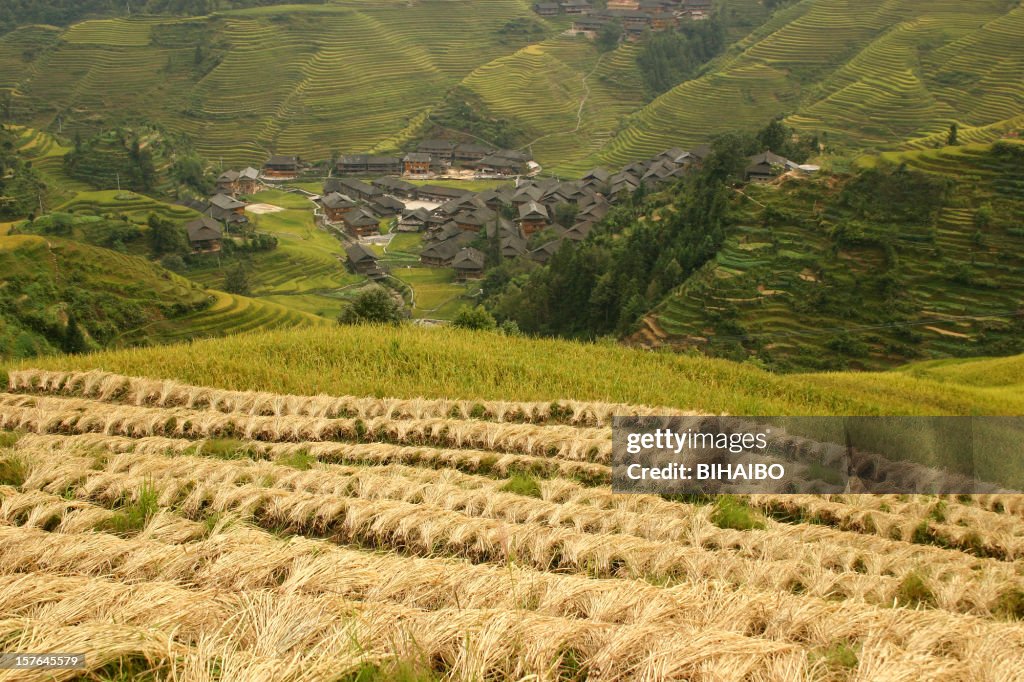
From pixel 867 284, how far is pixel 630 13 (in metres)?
51.7

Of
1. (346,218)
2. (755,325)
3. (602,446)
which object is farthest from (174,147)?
(602,446)

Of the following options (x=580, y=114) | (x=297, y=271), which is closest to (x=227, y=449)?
(x=297, y=271)

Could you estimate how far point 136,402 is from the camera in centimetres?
691

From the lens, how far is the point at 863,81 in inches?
1596

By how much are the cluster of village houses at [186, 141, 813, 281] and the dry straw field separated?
25683 mm

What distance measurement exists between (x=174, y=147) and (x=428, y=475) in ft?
148

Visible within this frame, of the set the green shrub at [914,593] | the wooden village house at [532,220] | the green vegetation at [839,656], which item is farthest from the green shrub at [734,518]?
the wooden village house at [532,220]

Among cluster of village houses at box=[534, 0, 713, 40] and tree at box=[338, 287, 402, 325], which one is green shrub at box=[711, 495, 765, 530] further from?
Answer: cluster of village houses at box=[534, 0, 713, 40]

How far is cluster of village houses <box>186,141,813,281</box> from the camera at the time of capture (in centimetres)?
3219

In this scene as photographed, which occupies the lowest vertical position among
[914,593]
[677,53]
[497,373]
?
[497,373]

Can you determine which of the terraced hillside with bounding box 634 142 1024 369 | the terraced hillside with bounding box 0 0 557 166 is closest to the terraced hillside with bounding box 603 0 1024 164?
the terraced hillside with bounding box 634 142 1024 369

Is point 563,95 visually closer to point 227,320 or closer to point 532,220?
point 532,220

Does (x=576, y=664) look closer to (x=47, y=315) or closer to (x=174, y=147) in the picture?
(x=47, y=315)

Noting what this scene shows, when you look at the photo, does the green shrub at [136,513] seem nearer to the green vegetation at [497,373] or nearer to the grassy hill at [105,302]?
the green vegetation at [497,373]
